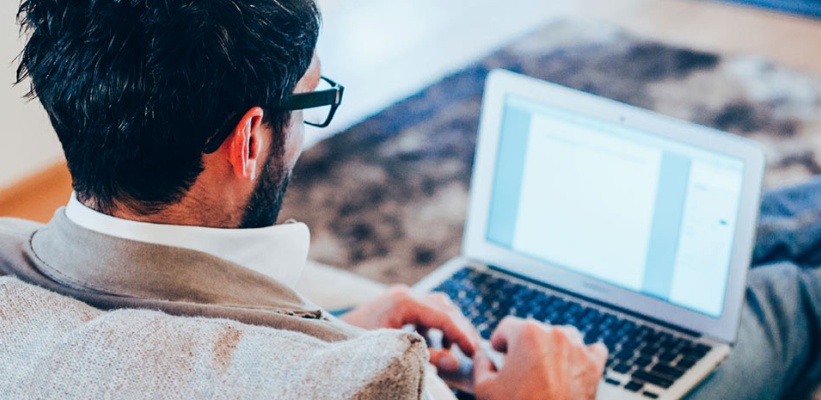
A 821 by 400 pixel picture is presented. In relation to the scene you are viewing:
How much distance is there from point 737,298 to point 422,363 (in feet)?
2.53

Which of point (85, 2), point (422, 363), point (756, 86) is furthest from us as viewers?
point (756, 86)

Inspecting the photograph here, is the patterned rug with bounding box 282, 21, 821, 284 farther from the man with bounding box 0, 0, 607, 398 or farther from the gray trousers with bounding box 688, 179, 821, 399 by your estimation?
the man with bounding box 0, 0, 607, 398

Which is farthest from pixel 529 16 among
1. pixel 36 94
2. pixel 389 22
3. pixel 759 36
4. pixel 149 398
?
pixel 149 398

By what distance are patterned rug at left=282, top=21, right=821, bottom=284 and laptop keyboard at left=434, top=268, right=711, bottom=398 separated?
2.63 feet

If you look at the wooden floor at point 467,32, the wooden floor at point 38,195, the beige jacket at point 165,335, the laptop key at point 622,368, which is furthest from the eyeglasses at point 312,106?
the wooden floor at point 467,32

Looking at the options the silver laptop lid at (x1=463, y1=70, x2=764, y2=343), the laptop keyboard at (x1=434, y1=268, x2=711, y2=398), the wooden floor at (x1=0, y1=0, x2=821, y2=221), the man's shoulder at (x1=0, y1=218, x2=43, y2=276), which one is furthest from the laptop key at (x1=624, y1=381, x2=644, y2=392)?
the wooden floor at (x1=0, y1=0, x2=821, y2=221)

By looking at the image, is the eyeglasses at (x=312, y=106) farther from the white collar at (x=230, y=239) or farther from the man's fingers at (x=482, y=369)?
the man's fingers at (x=482, y=369)

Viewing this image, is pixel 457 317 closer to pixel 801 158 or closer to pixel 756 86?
pixel 801 158

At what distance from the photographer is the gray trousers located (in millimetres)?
1429

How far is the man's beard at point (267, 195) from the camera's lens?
1.03 meters

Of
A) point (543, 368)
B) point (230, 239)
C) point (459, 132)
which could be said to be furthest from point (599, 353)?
point (459, 132)

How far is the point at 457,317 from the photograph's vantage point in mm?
1345

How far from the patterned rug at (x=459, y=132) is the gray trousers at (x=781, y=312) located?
889 mm

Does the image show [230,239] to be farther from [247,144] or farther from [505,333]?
[505,333]
